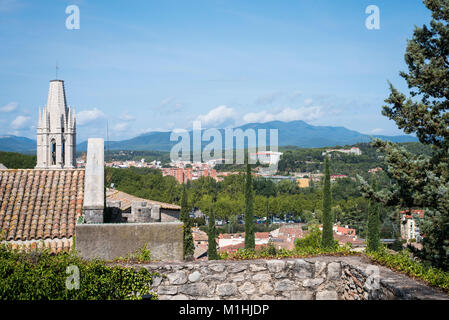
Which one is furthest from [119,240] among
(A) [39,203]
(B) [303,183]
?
(B) [303,183]

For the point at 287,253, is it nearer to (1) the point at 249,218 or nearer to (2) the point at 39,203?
(2) the point at 39,203

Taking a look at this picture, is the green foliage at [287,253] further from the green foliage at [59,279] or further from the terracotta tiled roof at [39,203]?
the terracotta tiled roof at [39,203]

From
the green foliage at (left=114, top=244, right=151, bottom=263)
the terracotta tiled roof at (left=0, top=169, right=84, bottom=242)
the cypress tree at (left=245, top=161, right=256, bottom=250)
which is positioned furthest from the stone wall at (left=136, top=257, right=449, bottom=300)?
the cypress tree at (left=245, top=161, right=256, bottom=250)

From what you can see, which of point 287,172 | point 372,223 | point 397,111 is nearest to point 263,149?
point 287,172

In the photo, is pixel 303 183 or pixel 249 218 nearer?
pixel 249 218

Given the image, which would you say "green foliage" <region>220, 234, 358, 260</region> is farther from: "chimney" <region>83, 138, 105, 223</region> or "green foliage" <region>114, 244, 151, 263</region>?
"chimney" <region>83, 138, 105, 223</region>

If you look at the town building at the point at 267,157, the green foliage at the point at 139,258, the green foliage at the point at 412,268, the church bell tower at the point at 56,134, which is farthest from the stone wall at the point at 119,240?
the town building at the point at 267,157

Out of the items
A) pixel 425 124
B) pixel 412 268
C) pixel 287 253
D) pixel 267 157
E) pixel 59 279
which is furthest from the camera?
pixel 267 157

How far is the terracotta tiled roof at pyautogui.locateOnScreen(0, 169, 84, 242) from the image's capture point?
7254mm

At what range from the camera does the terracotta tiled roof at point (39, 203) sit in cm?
725

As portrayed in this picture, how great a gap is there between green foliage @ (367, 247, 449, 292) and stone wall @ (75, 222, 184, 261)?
92.9 inches

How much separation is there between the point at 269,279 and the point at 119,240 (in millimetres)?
1889

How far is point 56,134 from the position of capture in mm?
29891
